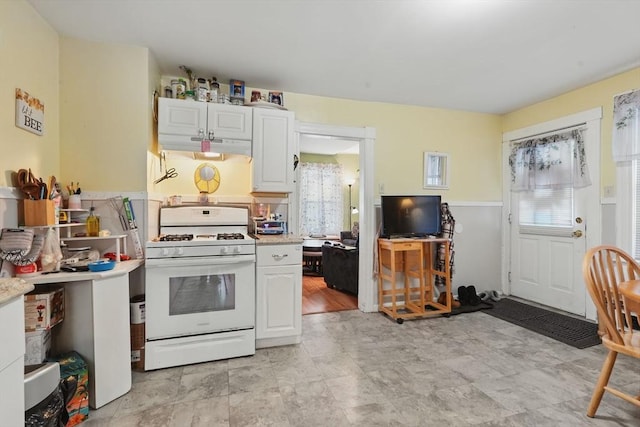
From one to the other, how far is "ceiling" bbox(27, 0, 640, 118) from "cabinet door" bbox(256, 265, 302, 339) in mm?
1747

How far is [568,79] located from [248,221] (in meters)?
3.39

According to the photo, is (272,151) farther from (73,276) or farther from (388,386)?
(388,386)

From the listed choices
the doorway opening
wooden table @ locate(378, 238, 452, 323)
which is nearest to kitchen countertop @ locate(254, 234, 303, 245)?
the doorway opening

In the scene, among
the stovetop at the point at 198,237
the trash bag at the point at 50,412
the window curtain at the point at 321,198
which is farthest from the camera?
the window curtain at the point at 321,198

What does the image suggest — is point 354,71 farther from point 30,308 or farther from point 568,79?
point 30,308

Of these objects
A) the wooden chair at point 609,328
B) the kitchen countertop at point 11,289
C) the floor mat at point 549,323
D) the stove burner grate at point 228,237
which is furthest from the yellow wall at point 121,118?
the wooden chair at point 609,328

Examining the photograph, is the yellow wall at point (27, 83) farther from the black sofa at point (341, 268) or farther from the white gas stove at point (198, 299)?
the black sofa at point (341, 268)

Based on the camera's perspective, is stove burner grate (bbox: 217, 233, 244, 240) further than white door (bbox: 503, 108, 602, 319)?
No

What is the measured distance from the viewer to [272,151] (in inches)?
111

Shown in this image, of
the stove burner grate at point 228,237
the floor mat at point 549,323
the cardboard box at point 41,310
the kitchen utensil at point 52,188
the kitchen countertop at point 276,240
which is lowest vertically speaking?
the floor mat at point 549,323

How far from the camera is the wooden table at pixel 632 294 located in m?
1.42

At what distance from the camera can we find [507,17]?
79.1 inches

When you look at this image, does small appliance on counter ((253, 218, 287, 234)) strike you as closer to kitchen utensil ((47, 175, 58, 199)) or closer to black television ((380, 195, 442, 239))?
black television ((380, 195, 442, 239))

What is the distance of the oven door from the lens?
2.23 meters
